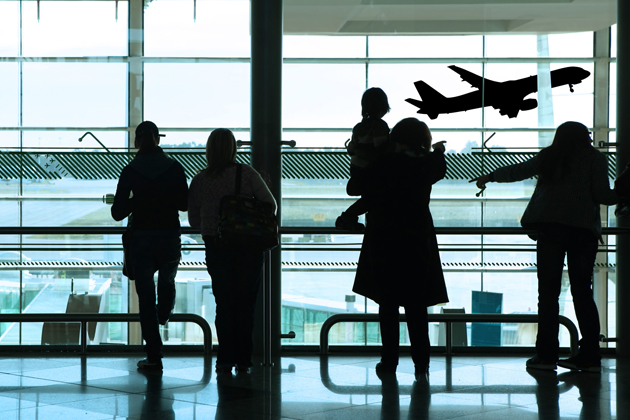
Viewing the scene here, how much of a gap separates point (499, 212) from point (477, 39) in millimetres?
1253

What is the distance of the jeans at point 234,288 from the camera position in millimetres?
4484

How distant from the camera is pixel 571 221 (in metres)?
4.58

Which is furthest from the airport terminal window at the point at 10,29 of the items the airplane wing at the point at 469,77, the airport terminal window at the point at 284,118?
the airplane wing at the point at 469,77

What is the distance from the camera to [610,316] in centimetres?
571

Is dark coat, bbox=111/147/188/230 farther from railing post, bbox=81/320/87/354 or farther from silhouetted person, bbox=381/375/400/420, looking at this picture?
silhouetted person, bbox=381/375/400/420

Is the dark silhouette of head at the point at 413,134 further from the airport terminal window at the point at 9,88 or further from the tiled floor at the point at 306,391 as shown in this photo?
the airport terminal window at the point at 9,88

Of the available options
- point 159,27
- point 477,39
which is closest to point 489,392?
point 477,39

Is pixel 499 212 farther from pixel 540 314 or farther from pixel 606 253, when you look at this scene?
pixel 540 314

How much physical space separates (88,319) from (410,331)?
2.23m

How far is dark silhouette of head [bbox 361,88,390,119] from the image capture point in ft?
14.9

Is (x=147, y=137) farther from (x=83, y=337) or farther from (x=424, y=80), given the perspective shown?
(x=424, y=80)

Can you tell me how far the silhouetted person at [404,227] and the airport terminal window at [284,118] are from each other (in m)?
1.27

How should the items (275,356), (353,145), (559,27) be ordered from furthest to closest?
(559,27) → (275,356) → (353,145)

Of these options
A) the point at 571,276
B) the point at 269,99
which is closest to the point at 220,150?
the point at 269,99
